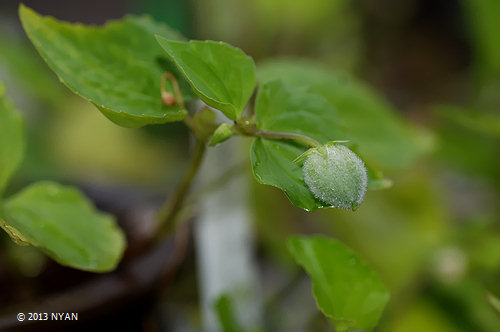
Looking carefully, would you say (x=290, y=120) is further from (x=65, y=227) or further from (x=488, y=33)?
(x=488, y=33)

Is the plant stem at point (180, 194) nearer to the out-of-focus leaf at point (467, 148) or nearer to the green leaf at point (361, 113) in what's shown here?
the green leaf at point (361, 113)

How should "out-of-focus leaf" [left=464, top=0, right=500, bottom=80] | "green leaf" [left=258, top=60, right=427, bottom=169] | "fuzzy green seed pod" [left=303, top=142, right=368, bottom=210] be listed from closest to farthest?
"fuzzy green seed pod" [left=303, top=142, right=368, bottom=210], "green leaf" [left=258, top=60, right=427, bottom=169], "out-of-focus leaf" [left=464, top=0, right=500, bottom=80]

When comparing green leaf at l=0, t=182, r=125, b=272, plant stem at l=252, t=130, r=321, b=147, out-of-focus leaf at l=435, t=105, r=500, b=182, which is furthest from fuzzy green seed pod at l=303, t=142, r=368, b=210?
out-of-focus leaf at l=435, t=105, r=500, b=182

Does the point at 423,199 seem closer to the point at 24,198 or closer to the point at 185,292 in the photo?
the point at 185,292

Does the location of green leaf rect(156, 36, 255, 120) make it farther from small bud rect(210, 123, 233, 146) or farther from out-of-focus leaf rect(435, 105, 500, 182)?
out-of-focus leaf rect(435, 105, 500, 182)

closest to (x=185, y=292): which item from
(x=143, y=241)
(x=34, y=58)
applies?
(x=143, y=241)
